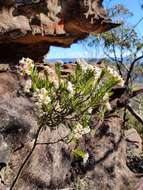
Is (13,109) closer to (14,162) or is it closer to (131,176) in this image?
(14,162)

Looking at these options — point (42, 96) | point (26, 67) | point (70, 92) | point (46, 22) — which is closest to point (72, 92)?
point (70, 92)

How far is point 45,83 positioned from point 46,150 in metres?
2.82

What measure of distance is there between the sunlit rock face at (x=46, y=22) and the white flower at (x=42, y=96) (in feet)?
10.7

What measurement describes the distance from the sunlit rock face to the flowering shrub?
9.48 ft

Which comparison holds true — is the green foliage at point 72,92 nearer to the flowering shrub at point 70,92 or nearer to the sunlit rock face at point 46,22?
the flowering shrub at point 70,92

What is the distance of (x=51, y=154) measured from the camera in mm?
8539

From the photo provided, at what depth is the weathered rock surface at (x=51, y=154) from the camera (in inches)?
274

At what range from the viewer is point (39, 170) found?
828cm

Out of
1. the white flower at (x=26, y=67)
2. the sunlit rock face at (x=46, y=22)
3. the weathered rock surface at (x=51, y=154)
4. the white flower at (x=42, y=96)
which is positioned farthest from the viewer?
the sunlit rock face at (x=46, y=22)

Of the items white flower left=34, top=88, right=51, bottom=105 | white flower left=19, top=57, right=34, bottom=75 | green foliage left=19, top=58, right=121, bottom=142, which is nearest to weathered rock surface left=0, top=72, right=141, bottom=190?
green foliage left=19, top=58, right=121, bottom=142

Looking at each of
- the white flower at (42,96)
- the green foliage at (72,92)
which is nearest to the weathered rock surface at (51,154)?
the green foliage at (72,92)

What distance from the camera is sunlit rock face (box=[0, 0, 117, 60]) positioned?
8812 mm

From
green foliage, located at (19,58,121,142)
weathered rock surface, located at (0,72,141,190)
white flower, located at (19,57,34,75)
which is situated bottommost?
weathered rock surface, located at (0,72,141,190)

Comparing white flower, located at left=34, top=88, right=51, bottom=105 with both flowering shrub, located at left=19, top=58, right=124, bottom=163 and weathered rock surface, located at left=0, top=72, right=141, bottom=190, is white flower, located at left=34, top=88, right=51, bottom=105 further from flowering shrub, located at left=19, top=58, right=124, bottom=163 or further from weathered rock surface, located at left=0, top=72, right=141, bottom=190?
weathered rock surface, located at left=0, top=72, right=141, bottom=190
